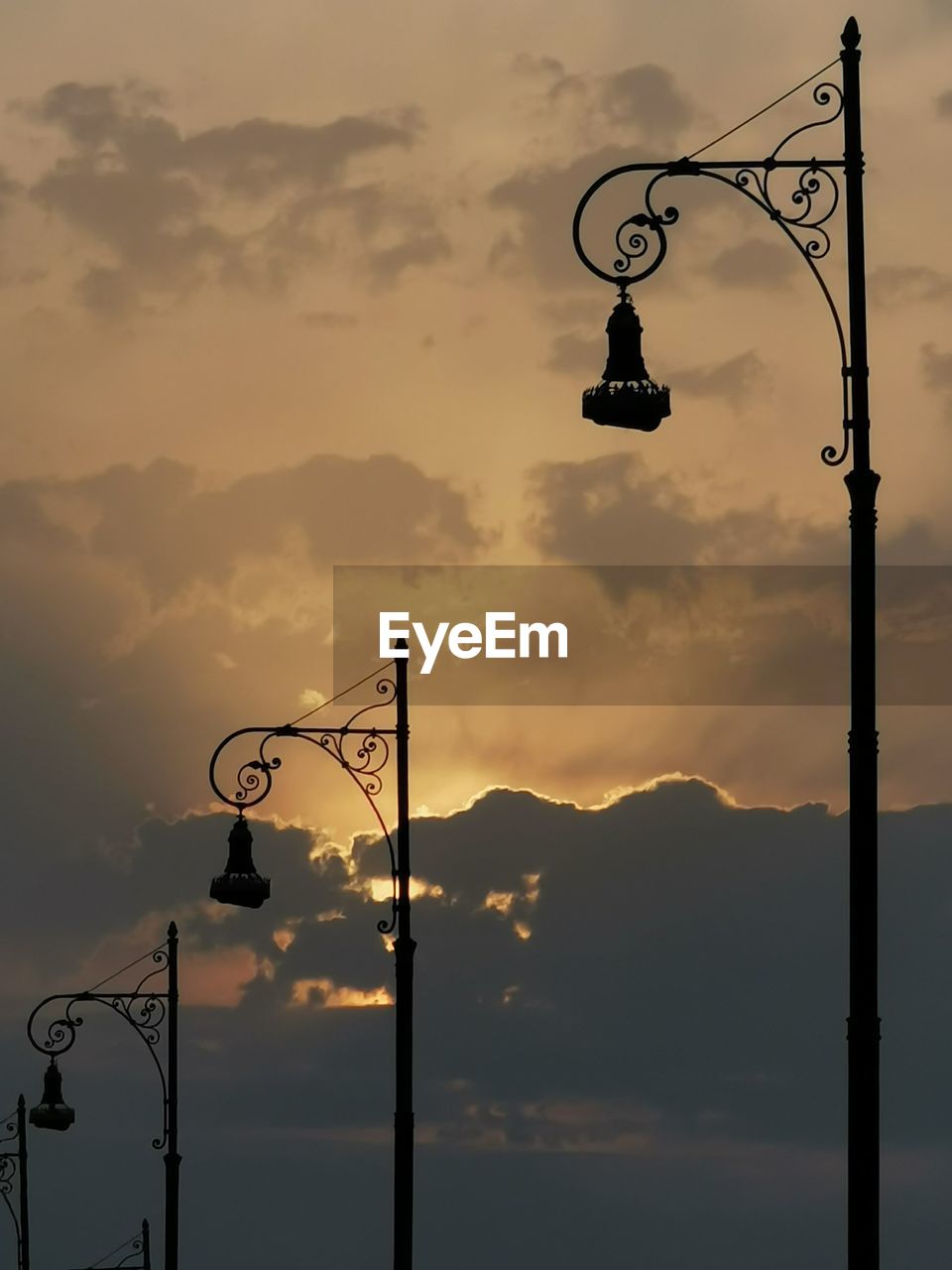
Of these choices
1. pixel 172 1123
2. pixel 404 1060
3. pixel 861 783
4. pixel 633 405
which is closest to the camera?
pixel 861 783

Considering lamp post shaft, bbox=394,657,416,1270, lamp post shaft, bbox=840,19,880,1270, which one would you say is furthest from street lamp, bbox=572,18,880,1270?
lamp post shaft, bbox=394,657,416,1270

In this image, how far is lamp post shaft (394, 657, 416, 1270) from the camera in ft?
94.0

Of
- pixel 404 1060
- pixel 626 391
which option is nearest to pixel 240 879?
pixel 404 1060

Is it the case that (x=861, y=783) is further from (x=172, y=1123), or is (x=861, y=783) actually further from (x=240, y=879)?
(x=172, y=1123)

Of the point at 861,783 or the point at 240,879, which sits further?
the point at 240,879

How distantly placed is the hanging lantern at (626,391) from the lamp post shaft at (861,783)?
70.0 inches

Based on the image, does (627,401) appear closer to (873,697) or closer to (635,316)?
(635,316)

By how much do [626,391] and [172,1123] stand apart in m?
25.2

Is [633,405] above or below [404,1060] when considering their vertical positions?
above

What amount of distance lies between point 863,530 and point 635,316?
291cm

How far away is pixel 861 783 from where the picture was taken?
1744 centimetres

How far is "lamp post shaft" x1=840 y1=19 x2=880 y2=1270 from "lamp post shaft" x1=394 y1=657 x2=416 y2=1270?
39.6 feet

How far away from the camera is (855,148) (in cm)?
1847

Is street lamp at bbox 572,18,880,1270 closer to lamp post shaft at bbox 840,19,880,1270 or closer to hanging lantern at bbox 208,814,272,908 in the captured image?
lamp post shaft at bbox 840,19,880,1270
